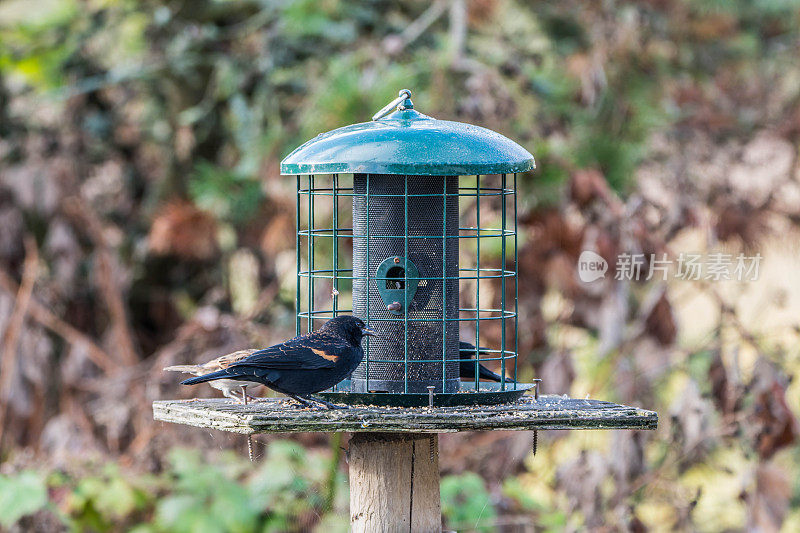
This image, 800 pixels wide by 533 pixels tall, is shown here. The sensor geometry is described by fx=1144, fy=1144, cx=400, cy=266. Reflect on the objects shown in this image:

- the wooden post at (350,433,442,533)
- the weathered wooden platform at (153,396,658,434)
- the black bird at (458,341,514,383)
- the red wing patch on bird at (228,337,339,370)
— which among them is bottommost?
the wooden post at (350,433,442,533)

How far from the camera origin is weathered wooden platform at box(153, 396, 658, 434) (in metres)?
3.87

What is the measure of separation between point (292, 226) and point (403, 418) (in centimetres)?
398

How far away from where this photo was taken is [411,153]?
14.0 ft

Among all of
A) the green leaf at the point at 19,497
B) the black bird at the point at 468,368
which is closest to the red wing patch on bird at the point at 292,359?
the black bird at the point at 468,368

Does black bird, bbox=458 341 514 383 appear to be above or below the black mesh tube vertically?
below

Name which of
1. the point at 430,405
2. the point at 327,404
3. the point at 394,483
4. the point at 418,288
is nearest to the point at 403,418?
the point at 430,405

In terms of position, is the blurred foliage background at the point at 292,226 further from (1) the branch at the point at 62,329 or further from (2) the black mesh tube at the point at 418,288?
(2) the black mesh tube at the point at 418,288

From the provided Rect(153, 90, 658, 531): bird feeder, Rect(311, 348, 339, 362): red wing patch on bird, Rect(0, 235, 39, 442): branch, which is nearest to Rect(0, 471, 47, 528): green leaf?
Rect(0, 235, 39, 442): branch

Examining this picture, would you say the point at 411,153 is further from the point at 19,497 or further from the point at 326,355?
the point at 19,497

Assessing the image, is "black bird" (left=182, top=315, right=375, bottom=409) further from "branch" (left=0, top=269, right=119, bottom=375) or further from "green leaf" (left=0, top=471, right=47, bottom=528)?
"branch" (left=0, top=269, right=119, bottom=375)

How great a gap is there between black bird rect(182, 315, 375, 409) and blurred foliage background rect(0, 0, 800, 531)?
173cm

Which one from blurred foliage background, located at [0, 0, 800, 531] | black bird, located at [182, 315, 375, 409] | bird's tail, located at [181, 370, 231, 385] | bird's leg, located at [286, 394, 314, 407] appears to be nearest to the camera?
bird's tail, located at [181, 370, 231, 385]

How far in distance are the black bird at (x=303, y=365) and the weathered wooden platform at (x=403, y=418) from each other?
10 centimetres

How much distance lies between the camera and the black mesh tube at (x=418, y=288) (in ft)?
15.5
